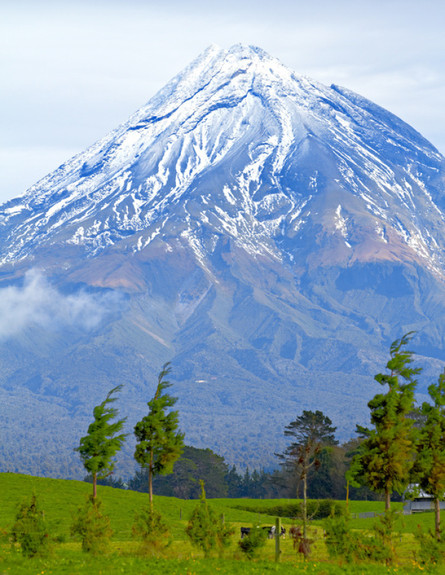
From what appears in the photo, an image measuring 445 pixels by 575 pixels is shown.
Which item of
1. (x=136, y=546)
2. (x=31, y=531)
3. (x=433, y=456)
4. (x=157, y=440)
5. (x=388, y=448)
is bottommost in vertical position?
(x=136, y=546)

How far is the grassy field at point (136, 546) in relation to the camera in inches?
1315

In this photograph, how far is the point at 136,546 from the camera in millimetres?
43750

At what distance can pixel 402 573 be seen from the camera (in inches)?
1362

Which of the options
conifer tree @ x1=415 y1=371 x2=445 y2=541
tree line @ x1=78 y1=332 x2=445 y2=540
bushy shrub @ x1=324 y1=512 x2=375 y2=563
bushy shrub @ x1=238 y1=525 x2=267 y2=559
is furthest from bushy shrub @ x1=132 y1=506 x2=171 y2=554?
conifer tree @ x1=415 y1=371 x2=445 y2=541

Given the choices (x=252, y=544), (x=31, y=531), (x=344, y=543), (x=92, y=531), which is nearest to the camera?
(x=31, y=531)

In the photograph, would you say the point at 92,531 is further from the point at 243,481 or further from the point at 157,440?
the point at 243,481

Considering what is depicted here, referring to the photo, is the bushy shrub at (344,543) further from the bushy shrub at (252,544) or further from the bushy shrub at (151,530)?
the bushy shrub at (151,530)

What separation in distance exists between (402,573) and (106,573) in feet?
39.7

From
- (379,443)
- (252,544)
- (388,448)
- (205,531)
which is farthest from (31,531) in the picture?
(388,448)

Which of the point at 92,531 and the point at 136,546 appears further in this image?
the point at 136,546

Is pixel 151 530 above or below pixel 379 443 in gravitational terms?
below

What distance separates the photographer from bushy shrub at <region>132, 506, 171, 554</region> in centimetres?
3897

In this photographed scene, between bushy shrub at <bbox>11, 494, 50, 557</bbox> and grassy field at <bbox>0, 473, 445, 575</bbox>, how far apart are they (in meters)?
0.56

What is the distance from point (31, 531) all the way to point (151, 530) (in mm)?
5749
